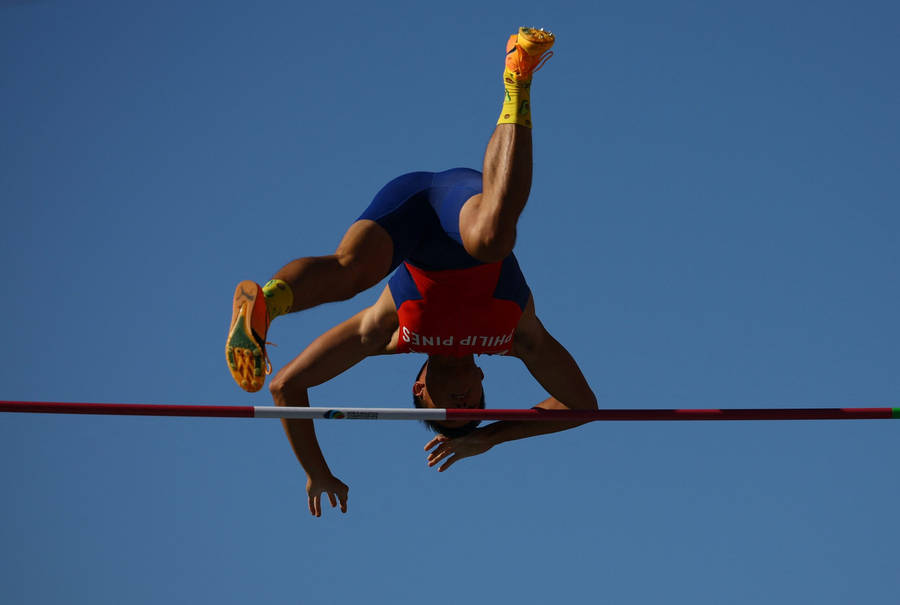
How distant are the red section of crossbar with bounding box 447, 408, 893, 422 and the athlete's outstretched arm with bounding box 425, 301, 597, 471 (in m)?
0.52

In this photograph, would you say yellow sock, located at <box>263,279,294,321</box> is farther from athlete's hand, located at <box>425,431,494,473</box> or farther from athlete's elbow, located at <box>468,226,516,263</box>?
athlete's hand, located at <box>425,431,494,473</box>

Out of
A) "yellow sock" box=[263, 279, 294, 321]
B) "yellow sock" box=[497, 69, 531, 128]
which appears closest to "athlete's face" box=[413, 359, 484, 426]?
"yellow sock" box=[263, 279, 294, 321]

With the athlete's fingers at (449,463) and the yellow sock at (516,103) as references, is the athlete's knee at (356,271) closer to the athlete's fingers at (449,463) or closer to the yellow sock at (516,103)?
the yellow sock at (516,103)

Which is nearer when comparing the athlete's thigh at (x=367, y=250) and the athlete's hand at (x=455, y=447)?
the athlete's thigh at (x=367, y=250)

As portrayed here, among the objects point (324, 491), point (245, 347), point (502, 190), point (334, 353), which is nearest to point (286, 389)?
Answer: point (334, 353)

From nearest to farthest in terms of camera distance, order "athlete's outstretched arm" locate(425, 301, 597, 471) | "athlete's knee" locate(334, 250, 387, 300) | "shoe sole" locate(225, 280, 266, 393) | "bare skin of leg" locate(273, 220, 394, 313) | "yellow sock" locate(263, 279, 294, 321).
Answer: "shoe sole" locate(225, 280, 266, 393), "yellow sock" locate(263, 279, 294, 321), "bare skin of leg" locate(273, 220, 394, 313), "athlete's knee" locate(334, 250, 387, 300), "athlete's outstretched arm" locate(425, 301, 597, 471)

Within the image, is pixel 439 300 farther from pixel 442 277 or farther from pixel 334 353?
pixel 334 353

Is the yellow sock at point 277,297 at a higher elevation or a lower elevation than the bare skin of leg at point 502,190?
lower

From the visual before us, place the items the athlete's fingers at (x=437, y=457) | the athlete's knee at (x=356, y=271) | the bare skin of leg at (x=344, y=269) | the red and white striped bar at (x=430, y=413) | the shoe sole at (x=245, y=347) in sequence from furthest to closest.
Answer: the athlete's fingers at (x=437, y=457)
the red and white striped bar at (x=430, y=413)
the athlete's knee at (x=356, y=271)
the bare skin of leg at (x=344, y=269)
the shoe sole at (x=245, y=347)

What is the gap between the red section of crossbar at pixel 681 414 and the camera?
24.4 ft

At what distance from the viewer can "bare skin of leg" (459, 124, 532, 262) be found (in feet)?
20.9

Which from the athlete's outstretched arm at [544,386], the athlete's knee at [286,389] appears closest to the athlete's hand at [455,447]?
the athlete's outstretched arm at [544,386]

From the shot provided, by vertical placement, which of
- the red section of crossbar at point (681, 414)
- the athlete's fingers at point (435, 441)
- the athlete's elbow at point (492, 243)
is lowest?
the red section of crossbar at point (681, 414)

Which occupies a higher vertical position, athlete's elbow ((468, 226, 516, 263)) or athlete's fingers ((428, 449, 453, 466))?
athlete's elbow ((468, 226, 516, 263))
